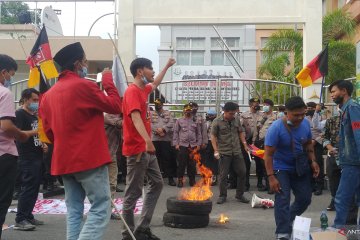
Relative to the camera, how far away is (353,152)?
625cm

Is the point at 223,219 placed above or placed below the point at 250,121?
below

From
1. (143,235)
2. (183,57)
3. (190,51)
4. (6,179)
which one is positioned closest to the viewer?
(6,179)

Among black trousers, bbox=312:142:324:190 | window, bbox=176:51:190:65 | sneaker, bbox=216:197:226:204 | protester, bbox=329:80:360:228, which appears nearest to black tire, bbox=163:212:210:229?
protester, bbox=329:80:360:228

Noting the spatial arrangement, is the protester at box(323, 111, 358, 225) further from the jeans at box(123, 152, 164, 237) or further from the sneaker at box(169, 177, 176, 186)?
the sneaker at box(169, 177, 176, 186)

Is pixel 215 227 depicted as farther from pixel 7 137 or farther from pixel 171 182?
pixel 171 182

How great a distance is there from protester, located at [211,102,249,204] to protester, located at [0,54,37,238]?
16.7ft

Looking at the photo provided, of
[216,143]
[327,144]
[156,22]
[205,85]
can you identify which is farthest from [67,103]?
[156,22]

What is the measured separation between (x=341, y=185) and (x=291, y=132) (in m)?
0.92

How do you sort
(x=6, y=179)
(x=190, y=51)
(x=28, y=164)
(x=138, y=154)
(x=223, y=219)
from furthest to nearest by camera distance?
(x=190, y=51) < (x=223, y=219) < (x=28, y=164) < (x=138, y=154) < (x=6, y=179)

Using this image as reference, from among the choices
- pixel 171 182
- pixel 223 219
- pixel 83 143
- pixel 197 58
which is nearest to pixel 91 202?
pixel 83 143

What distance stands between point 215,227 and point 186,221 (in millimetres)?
510

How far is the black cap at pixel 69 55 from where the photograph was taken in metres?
4.80

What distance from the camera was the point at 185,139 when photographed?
11.9 m

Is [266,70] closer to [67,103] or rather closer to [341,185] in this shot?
[341,185]
